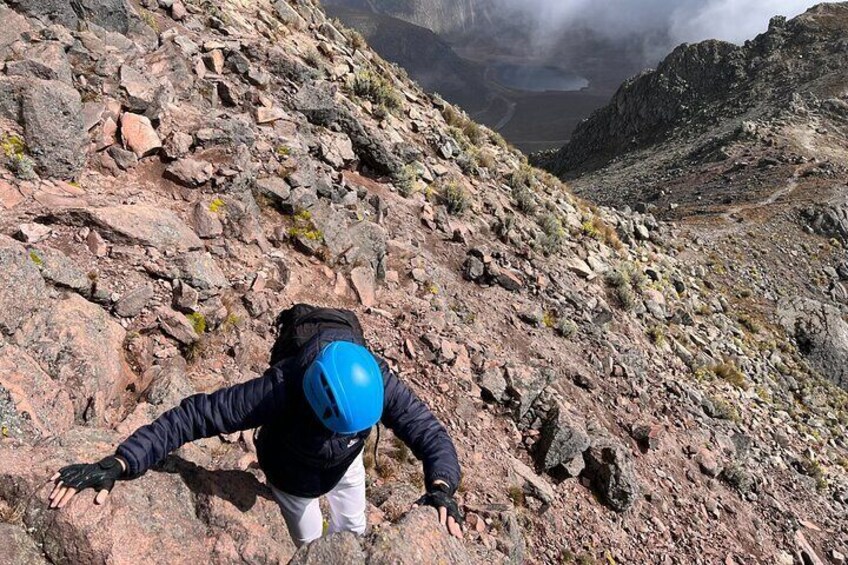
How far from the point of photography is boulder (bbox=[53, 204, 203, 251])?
658cm

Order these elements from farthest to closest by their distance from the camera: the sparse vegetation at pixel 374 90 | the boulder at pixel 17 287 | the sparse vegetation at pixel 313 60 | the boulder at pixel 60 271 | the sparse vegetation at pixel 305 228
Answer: the sparse vegetation at pixel 374 90 → the sparse vegetation at pixel 313 60 → the sparse vegetation at pixel 305 228 → the boulder at pixel 60 271 → the boulder at pixel 17 287

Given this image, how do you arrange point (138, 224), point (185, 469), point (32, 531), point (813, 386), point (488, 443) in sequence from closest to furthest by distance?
1. point (32, 531)
2. point (185, 469)
3. point (138, 224)
4. point (488, 443)
5. point (813, 386)

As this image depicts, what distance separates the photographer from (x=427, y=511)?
396cm

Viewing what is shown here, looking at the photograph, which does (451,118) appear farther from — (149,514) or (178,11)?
(149,514)

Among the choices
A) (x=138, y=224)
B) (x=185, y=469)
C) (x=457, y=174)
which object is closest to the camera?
(x=185, y=469)

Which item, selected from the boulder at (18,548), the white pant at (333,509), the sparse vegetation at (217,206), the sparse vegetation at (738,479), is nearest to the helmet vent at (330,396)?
the white pant at (333,509)

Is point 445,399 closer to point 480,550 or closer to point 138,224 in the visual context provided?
point 480,550

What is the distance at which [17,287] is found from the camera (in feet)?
16.6

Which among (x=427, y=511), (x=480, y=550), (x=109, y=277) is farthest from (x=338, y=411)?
(x=109, y=277)

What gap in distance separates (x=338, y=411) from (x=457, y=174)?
12.3m

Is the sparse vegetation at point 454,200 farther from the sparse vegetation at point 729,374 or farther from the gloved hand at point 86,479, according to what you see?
the gloved hand at point 86,479

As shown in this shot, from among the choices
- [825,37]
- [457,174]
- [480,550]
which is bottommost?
[480,550]

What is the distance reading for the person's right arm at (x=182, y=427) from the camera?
3.56 m

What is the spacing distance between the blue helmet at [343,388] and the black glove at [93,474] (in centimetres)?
139
